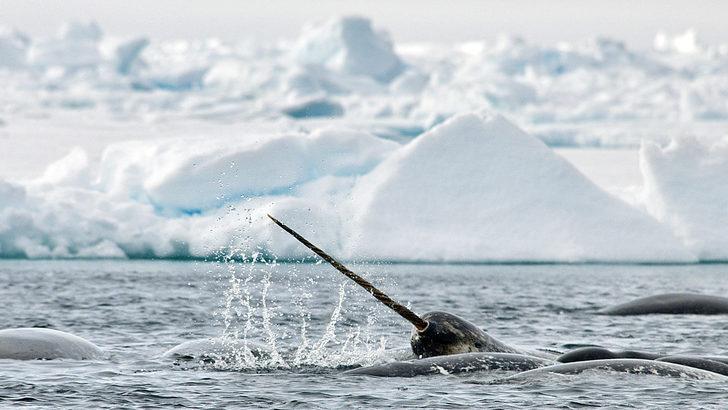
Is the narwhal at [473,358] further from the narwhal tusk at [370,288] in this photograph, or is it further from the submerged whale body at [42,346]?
the submerged whale body at [42,346]

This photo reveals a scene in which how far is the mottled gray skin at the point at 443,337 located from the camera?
38.0 feet

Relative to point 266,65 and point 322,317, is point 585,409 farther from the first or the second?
point 266,65

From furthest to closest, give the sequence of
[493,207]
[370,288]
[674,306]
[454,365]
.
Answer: [493,207] < [674,306] < [454,365] < [370,288]

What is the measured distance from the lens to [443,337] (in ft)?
38.0

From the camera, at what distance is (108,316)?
16.7 meters

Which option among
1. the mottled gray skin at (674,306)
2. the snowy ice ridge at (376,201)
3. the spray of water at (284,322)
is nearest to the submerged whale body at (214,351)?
the spray of water at (284,322)

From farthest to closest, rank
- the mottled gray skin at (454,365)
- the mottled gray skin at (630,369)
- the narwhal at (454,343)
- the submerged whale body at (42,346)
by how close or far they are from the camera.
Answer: the submerged whale body at (42,346) < the narwhal at (454,343) < the mottled gray skin at (454,365) < the mottled gray skin at (630,369)

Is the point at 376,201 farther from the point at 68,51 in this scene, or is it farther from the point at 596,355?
the point at 68,51

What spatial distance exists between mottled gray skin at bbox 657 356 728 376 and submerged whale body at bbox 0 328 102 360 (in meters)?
5.55

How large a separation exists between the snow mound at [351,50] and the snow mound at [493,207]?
53.0 metres

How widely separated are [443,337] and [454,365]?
1.96 ft

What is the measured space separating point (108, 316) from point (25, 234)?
8.84m

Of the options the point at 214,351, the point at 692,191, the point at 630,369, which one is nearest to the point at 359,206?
the point at 692,191

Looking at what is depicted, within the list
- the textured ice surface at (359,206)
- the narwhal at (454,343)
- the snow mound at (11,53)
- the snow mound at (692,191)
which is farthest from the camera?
the snow mound at (11,53)
